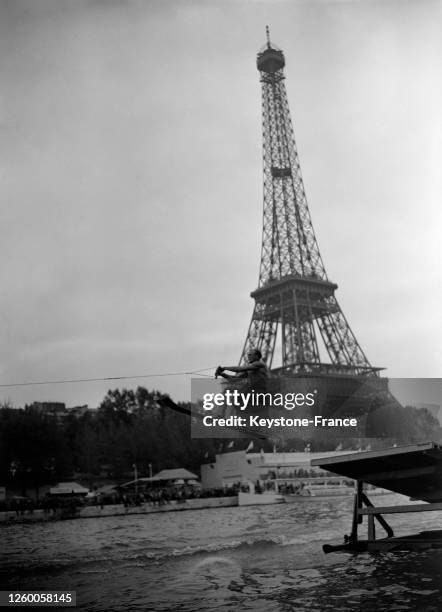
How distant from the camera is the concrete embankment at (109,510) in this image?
115 feet

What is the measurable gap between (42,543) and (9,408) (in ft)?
135

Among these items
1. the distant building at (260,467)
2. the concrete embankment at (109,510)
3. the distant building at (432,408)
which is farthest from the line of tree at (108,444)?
the concrete embankment at (109,510)

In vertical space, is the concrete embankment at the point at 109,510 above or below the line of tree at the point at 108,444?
below

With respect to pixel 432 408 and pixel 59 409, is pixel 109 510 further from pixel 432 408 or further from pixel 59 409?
pixel 59 409

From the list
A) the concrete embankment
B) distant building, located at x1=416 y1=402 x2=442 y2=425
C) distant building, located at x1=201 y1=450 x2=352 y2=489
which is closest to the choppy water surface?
the concrete embankment

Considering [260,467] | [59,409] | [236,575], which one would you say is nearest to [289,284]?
[260,467]

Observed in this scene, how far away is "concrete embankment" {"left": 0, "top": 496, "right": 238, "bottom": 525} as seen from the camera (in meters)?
35.1

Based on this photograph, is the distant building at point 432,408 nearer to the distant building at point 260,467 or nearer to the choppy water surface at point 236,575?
the distant building at point 260,467

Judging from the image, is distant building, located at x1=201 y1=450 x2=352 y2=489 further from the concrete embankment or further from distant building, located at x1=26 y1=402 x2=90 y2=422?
distant building, located at x1=26 y1=402 x2=90 y2=422

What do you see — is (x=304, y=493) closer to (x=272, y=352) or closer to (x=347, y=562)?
(x=272, y=352)

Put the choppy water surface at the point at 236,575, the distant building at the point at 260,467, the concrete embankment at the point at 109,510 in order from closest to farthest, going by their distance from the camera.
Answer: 1. the choppy water surface at the point at 236,575
2. the concrete embankment at the point at 109,510
3. the distant building at the point at 260,467

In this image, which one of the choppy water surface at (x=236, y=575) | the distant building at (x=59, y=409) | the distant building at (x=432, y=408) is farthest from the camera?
the distant building at (x=59, y=409)

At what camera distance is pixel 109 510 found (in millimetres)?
37406

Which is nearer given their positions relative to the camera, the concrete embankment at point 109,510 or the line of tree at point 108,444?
the concrete embankment at point 109,510
